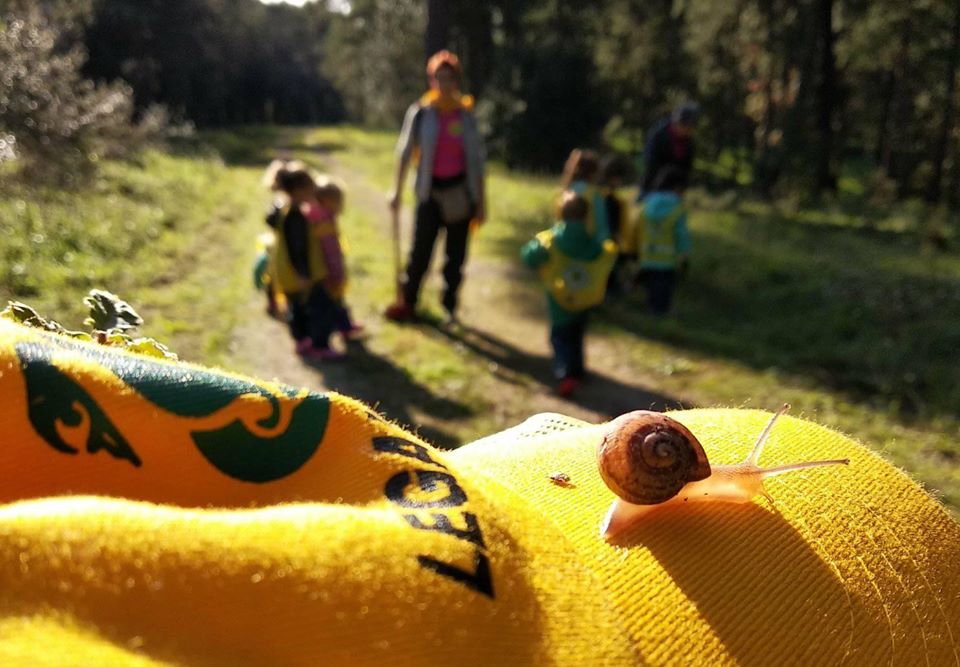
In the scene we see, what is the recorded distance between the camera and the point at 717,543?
1.20 meters

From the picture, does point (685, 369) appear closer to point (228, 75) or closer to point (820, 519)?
point (820, 519)

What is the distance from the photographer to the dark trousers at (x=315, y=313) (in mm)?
6219

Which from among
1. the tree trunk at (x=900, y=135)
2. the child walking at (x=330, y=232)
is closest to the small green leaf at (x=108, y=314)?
the child walking at (x=330, y=232)

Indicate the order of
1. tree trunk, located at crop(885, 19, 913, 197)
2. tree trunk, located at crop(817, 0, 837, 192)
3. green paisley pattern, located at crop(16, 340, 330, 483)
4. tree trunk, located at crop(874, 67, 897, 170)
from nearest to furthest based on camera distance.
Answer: green paisley pattern, located at crop(16, 340, 330, 483) → tree trunk, located at crop(817, 0, 837, 192) → tree trunk, located at crop(885, 19, 913, 197) → tree trunk, located at crop(874, 67, 897, 170)

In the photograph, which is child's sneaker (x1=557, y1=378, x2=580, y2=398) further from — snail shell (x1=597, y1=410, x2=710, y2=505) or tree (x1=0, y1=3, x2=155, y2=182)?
tree (x1=0, y1=3, x2=155, y2=182)

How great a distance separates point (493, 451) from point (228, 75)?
4585 centimetres

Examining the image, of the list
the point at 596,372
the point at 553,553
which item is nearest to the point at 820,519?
the point at 553,553

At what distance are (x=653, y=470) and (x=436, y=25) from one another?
33.4ft

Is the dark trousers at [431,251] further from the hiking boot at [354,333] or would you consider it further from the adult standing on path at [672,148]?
the adult standing on path at [672,148]

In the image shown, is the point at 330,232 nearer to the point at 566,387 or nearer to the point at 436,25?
the point at 566,387

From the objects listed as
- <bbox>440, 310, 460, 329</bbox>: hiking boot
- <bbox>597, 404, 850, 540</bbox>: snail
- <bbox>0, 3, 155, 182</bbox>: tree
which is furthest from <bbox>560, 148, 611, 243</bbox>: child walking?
<bbox>597, 404, 850, 540</bbox>: snail

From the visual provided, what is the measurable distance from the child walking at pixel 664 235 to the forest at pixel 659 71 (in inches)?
172

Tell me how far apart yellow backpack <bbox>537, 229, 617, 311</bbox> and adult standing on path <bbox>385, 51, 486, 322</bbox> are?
4.67 ft

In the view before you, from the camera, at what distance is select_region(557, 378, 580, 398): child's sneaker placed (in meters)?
5.76
